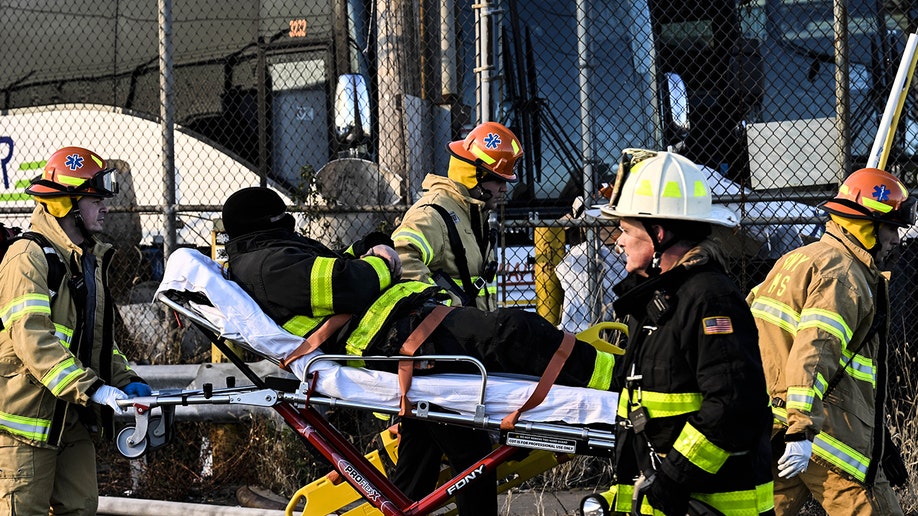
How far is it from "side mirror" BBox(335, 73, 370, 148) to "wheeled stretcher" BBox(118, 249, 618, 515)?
3.77 m

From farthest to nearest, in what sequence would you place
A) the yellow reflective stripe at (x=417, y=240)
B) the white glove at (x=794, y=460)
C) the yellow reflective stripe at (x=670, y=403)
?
the yellow reflective stripe at (x=417, y=240) → the white glove at (x=794, y=460) → the yellow reflective stripe at (x=670, y=403)

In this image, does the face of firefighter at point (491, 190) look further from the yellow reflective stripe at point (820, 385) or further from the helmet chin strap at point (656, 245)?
the helmet chin strap at point (656, 245)

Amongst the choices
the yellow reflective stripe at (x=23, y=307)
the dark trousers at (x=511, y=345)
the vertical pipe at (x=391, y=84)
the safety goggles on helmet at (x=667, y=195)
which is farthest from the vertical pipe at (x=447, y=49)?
the safety goggles on helmet at (x=667, y=195)

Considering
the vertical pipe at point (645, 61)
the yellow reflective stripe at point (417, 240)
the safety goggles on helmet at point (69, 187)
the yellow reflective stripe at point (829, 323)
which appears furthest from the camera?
the vertical pipe at point (645, 61)

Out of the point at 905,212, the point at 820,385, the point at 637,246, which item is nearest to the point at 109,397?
the point at 637,246

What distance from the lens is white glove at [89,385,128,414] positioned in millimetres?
3920

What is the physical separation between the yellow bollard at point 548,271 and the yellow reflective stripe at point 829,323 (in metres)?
3.22

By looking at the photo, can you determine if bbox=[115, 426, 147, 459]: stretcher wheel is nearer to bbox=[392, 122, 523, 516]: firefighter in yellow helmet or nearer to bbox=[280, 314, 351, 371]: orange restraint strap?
bbox=[280, 314, 351, 371]: orange restraint strap

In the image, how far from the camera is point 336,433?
159 inches

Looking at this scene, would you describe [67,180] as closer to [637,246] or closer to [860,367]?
[637,246]

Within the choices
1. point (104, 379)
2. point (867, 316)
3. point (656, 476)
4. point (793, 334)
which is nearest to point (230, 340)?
point (104, 379)

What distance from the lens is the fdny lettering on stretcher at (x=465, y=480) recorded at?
3811 millimetres

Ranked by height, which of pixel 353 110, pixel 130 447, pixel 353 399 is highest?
pixel 353 110

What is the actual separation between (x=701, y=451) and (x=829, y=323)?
4.00 ft
